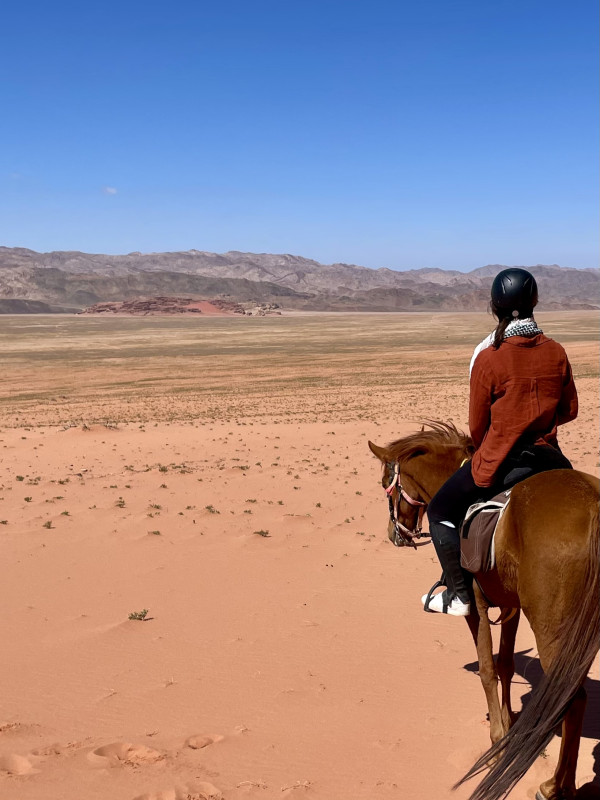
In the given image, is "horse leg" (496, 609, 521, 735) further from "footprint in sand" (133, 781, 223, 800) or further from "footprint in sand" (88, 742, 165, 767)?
"footprint in sand" (88, 742, 165, 767)

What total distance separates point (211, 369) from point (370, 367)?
10.9 metres

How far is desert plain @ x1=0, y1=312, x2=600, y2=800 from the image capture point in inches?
213

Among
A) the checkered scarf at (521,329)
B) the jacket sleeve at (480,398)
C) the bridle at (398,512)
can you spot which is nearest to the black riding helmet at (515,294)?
the checkered scarf at (521,329)

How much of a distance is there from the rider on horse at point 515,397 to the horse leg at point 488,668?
2.83 feet

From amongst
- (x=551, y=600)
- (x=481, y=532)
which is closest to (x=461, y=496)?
(x=481, y=532)

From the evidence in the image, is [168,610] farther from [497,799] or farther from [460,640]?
[497,799]

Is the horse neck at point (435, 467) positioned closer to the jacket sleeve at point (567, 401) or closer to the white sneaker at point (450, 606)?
the white sneaker at point (450, 606)

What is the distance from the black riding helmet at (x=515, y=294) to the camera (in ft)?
16.0

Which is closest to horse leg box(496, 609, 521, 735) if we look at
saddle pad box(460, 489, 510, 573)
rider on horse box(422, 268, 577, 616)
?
saddle pad box(460, 489, 510, 573)

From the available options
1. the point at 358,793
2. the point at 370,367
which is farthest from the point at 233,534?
the point at 370,367

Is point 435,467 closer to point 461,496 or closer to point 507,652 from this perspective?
point 461,496

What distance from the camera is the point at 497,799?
157 inches

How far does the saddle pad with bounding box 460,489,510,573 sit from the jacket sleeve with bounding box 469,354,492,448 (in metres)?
0.47

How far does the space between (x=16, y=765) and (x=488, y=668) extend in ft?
11.5
